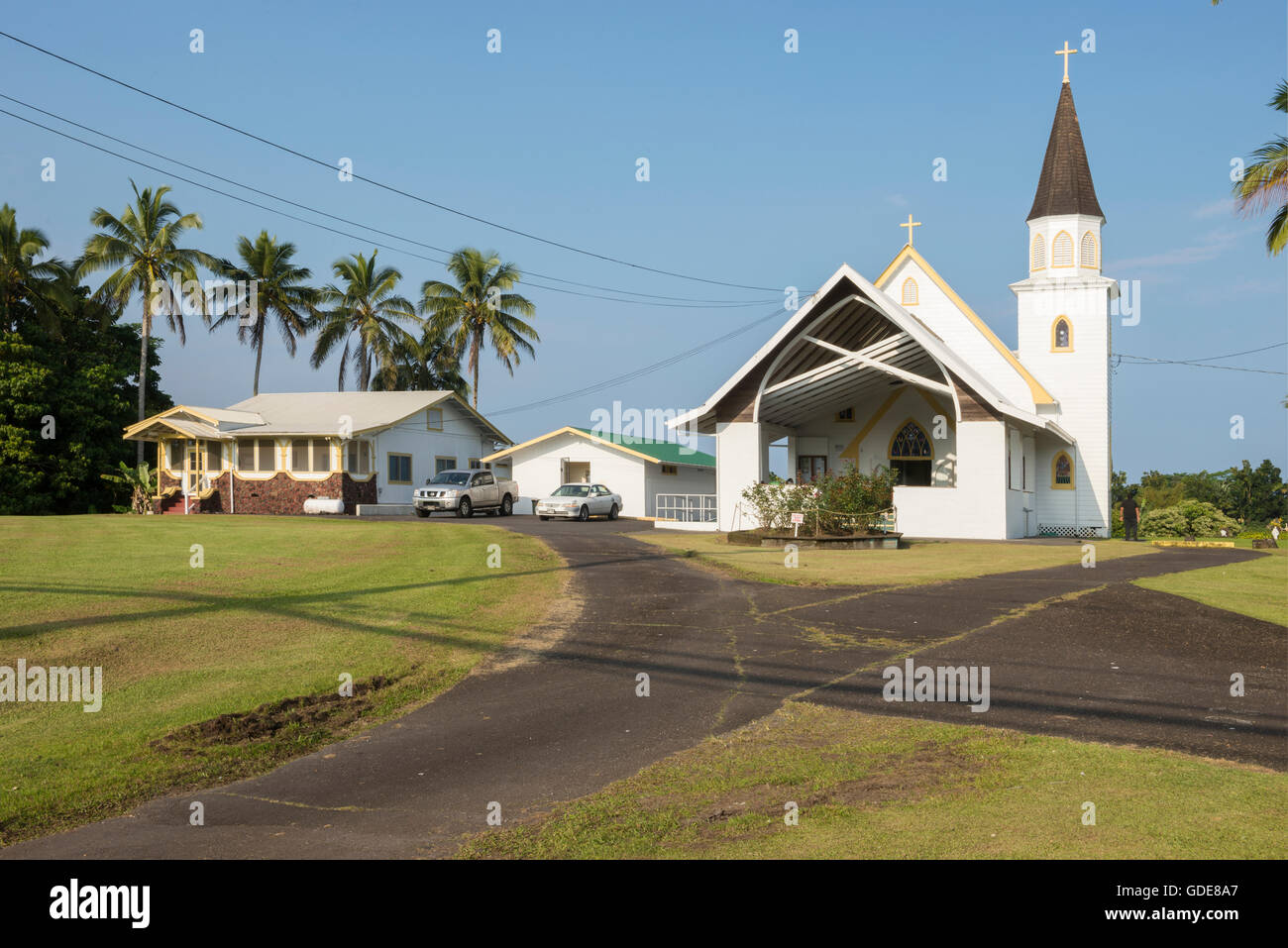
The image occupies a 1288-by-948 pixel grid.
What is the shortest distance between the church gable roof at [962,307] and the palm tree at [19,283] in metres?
37.1

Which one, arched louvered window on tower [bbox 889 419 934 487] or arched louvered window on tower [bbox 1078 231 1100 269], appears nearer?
arched louvered window on tower [bbox 889 419 934 487]

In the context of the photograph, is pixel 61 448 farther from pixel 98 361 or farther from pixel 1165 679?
pixel 1165 679

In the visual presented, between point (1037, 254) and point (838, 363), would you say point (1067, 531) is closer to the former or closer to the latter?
point (1037, 254)

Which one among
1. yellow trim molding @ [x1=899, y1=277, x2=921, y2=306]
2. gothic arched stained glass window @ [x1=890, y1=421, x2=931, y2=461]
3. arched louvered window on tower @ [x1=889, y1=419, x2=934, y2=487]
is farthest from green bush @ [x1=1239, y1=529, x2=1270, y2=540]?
yellow trim molding @ [x1=899, y1=277, x2=921, y2=306]

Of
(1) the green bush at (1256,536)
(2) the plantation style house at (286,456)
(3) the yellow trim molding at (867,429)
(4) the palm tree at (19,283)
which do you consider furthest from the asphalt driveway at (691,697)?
(4) the palm tree at (19,283)

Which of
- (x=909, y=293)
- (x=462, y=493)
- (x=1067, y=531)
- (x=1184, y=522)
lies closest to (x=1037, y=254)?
(x=909, y=293)

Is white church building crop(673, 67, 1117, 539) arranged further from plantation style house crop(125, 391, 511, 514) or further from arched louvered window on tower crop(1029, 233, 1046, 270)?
plantation style house crop(125, 391, 511, 514)

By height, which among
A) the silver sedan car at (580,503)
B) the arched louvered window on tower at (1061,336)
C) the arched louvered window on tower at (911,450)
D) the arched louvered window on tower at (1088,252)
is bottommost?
the silver sedan car at (580,503)

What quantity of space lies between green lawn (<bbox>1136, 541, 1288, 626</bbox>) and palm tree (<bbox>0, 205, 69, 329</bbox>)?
47001 millimetres

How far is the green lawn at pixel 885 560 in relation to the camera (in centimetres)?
1862

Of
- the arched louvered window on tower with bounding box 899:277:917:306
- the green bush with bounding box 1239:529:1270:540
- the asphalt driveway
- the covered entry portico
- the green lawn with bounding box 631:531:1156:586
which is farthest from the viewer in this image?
the arched louvered window on tower with bounding box 899:277:917:306

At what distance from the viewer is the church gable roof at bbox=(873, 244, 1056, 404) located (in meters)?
36.3

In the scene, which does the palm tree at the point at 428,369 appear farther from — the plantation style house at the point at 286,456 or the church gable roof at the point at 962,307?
the church gable roof at the point at 962,307

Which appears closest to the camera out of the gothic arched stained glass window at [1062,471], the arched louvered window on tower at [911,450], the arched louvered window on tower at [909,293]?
the arched louvered window on tower at [911,450]
